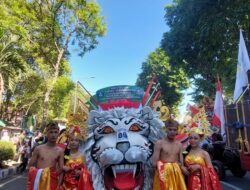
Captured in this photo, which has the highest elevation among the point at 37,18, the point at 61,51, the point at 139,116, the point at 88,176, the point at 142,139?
the point at 37,18

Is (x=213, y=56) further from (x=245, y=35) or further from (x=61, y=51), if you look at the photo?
(x=61, y=51)

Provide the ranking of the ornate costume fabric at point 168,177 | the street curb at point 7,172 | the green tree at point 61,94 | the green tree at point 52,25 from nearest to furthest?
1. the ornate costume fabric at point 168,177
2. the street curb at point 7,172
3. the green tree at point 52,25
4. the green tree at point 61,94

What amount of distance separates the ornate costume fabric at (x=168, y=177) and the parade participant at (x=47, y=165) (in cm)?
127

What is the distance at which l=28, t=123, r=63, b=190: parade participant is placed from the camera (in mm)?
4008

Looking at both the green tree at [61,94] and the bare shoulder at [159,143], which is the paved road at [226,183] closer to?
the bare shoulder at [159,143]

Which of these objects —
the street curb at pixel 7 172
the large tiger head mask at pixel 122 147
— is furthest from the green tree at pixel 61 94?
the large tiger head mask at pixel 122 147

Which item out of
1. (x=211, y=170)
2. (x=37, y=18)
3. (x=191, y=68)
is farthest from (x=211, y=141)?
(x=37, y=18)

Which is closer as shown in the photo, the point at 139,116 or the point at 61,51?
the point at 139,116

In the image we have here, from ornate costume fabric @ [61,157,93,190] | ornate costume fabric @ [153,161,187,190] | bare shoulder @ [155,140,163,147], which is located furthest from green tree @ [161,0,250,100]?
ornate costume fabric @ [61,157,93,190]

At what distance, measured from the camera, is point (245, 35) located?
14.3 metres

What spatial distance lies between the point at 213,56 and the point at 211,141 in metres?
6.14

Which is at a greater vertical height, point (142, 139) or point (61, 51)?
point (61, 51)

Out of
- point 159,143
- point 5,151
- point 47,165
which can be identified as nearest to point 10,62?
point 5,151

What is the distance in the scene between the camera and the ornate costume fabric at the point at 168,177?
379cm
